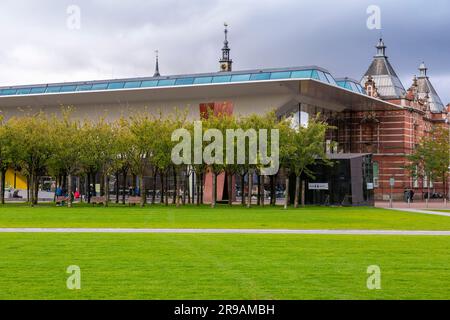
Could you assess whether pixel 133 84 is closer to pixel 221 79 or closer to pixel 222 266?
pixel 221 79

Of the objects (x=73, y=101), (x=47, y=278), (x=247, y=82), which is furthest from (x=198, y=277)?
(x=73, y=101)

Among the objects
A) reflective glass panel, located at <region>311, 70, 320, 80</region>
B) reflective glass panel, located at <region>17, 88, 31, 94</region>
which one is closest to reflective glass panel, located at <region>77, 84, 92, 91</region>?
reflective glass panel, located at <region>17, 88, 31, 94</region>

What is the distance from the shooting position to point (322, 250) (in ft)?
66.2

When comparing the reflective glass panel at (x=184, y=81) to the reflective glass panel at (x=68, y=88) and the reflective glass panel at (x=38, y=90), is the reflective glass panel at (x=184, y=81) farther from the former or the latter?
the reflective glass panel at (x=38, y=90)

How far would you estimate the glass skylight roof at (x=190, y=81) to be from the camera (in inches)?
2453

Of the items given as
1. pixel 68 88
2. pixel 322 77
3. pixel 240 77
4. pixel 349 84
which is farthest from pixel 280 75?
pixel 68 88

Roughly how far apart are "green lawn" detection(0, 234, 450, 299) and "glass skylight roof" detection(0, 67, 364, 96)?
3933 centimetres

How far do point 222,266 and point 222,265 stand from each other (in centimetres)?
16

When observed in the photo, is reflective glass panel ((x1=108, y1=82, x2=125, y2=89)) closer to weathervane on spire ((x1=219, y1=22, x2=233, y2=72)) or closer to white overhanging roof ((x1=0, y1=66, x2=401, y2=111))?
white overhanging roof ((x1=0, y1=66, x2=401, y2=111))

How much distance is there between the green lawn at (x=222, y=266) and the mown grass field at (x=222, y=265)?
0.02 meters

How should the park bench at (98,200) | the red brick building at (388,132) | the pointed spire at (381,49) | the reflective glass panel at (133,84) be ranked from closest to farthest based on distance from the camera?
the park bench at (98,200)
the reflective glass panel at (133,84)
the red brick building at (388,132)
the pointed spire at (381,49)

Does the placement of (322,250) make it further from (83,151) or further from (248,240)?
(83,151)

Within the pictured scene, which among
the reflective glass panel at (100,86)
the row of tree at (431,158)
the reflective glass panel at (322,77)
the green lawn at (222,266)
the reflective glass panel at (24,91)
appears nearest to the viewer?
the green lawn at (222,266)

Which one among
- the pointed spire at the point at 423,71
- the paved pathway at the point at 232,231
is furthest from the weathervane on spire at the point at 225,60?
→ the paved pathway at the point at 232,231
